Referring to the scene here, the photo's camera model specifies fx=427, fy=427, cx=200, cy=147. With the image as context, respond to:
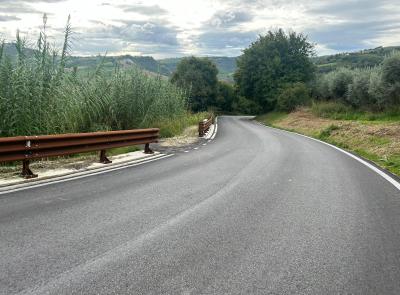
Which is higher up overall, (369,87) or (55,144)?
(369,87)

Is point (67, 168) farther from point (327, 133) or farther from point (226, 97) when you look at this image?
point (226, 97)

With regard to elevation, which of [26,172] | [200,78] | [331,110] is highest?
[200,78]

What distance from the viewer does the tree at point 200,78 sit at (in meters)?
94.4

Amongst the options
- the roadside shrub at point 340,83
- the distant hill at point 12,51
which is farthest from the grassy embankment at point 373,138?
the roadside shrub at point 340,83

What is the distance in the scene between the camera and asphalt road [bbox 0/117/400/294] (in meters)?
4.01

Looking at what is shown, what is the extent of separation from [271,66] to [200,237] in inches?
2824

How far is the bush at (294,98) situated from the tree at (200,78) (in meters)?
35.5

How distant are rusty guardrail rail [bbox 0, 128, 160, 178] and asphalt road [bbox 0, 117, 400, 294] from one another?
1.09m

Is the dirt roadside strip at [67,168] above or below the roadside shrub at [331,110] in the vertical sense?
above

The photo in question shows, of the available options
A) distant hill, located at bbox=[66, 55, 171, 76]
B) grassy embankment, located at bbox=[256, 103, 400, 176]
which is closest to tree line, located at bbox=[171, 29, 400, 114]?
grassy embankment, located at bbox=[256, 103, 400, 176]

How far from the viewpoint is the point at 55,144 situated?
9.90 meters

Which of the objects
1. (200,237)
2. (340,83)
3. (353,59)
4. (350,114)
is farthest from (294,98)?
(353,59)

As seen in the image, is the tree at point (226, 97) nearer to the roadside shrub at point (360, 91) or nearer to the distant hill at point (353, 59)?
the distant hill at point (353, 59)

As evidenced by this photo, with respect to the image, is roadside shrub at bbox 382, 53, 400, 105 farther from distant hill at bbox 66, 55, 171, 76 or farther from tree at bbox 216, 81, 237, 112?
tree at bbox 216, 81, 237, 112
